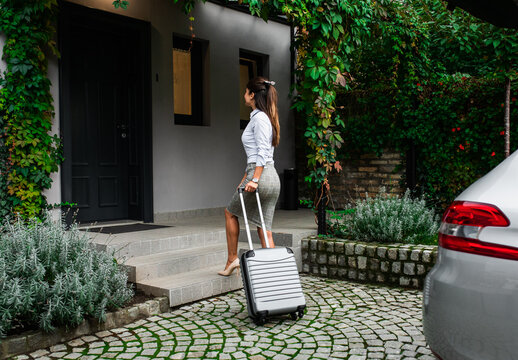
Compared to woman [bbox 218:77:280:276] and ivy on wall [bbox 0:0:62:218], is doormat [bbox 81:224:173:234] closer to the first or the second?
ivy on wall [bbox 0:0:62:218]

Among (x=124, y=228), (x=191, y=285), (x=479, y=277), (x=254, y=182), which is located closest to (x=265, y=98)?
(x=254, y=182)

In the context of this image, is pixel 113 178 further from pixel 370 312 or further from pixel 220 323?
pixel 370 312

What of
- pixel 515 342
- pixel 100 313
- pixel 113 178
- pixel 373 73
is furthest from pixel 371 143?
pixel 515 342

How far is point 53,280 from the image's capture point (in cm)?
387

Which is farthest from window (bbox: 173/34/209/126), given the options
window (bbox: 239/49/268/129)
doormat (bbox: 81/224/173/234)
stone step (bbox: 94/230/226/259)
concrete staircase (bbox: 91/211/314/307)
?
stone step (bbox: 94/230/226/259)

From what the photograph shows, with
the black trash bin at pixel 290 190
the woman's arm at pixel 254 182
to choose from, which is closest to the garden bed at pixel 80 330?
the woman's arm at pixel 254 182

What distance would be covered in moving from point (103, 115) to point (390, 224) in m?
4.27

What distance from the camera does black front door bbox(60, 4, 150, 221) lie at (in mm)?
6738

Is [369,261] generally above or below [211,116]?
below

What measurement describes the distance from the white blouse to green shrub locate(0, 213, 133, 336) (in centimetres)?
152

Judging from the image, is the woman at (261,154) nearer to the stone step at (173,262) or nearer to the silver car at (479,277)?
the stone step at (173,262)

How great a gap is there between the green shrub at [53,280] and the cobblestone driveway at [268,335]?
244mm

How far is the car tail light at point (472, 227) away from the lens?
6.49ft

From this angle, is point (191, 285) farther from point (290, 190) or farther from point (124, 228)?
point (290, 190)
